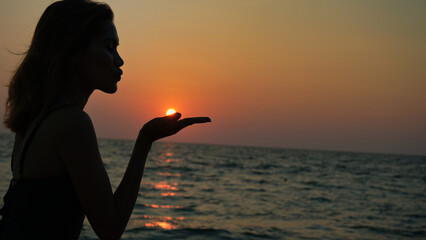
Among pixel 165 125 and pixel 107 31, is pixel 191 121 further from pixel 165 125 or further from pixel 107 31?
pixel 107 31

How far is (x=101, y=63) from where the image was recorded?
70.7 inches

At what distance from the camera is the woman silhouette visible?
5.24 ft

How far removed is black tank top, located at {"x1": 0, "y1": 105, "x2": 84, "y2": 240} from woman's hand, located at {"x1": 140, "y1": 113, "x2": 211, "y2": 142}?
359 millimetres

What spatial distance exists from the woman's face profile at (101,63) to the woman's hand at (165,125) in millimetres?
212

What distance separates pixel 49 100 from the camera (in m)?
1.70

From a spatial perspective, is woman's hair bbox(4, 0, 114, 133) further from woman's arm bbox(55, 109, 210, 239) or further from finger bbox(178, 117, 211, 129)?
finger bbox(178, 117, 211, 129)

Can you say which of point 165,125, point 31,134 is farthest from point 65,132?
point 165,125

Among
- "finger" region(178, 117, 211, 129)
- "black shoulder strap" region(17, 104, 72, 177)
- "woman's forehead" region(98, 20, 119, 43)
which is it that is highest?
"woman's forehead" region(98, 20, 119, 43)

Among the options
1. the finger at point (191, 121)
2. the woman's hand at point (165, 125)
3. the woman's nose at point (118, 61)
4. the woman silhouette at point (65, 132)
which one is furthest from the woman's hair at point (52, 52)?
the finger at point (191, 121)

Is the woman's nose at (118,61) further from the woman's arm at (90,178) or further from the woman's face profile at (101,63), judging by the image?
the woman's arm at (90,178)

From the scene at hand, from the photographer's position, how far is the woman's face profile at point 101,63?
178 centimetres

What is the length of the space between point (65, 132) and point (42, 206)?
27cm

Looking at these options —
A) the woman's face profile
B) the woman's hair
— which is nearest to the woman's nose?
the woman's face profile

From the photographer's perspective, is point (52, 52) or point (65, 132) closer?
point (65, 132)
